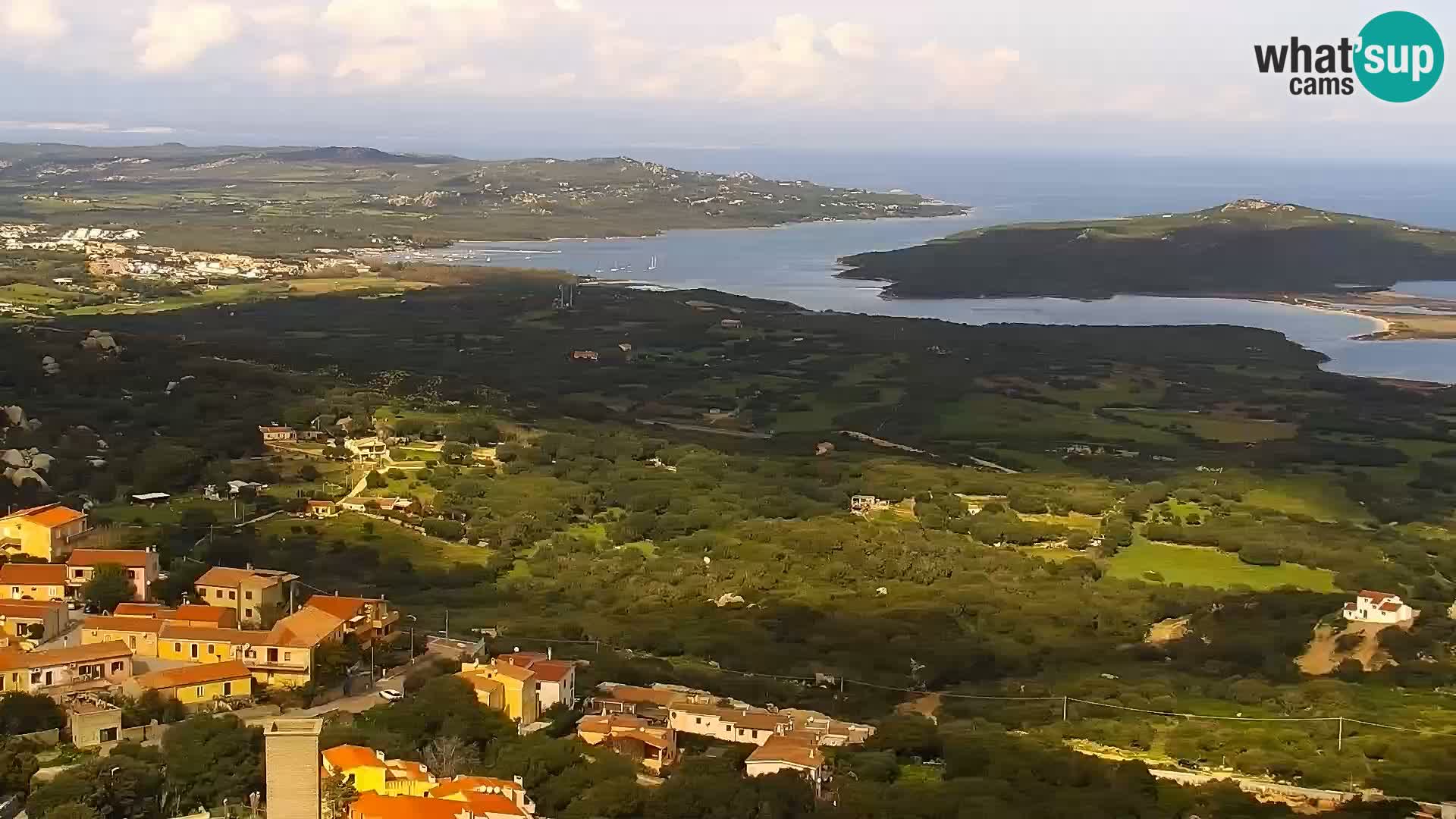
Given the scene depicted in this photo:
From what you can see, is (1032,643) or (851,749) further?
(1032,643)

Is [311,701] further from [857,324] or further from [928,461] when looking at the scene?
[857,324]

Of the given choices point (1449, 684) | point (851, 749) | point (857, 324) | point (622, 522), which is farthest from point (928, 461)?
point (857, 324)

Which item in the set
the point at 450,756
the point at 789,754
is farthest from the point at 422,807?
the point at 789,754

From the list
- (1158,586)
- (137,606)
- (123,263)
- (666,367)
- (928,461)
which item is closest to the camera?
(137,606)

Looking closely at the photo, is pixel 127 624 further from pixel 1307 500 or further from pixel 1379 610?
pixel 1307 500

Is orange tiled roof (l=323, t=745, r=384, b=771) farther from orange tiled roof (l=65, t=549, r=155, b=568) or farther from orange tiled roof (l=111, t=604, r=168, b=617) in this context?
orange tiled roof (l=65, t=549, r=155, b=568)

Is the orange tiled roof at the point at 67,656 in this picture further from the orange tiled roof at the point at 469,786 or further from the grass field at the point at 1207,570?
the grass field at the point at 1207,570
